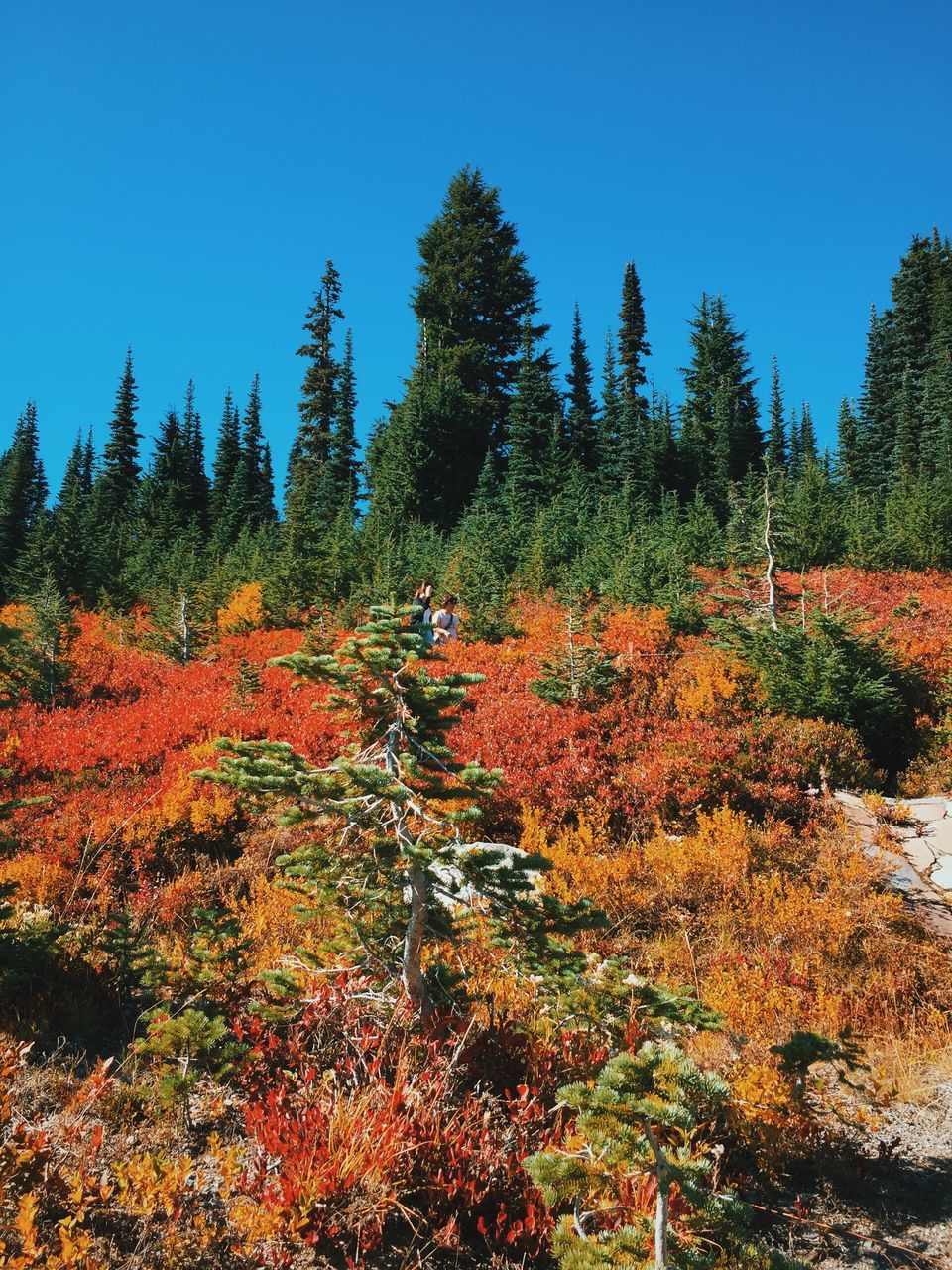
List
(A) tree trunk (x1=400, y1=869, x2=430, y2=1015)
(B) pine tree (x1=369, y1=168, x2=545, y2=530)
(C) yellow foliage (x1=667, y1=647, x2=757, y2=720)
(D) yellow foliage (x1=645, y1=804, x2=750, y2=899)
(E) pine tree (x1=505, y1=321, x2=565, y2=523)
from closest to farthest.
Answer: (A) tree trunk (x1=400, y1=869, x2=430, y2=1015) < (D) yellow foliage (x1=645, y1=804, x2=750, y2=899) < (C) yellow foliage (x1=667, y1=647, x2=757, y2=720) < (E) pine tree (x1=505, y1=321, x2=565, y2=523) < (B) pine tree (x1=369, y1=168, x2=545, y2=530)

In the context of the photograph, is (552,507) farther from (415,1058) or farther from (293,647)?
(415,1058)

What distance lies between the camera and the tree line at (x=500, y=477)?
74.3ft

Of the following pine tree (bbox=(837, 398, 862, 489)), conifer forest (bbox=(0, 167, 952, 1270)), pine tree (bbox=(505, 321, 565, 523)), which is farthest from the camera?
pine tree (bbox=(837, 398, 862, 489))

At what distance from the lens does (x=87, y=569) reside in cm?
3009

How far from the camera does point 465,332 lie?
41719mm

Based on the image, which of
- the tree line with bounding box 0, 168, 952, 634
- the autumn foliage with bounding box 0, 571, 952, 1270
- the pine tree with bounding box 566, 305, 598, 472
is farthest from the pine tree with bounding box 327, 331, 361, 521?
the autumn foliage with bounding box 0, 571, 952, 1270

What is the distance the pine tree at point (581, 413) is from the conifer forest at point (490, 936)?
66.8ft

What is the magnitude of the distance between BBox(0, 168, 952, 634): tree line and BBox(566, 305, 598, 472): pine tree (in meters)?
0.15

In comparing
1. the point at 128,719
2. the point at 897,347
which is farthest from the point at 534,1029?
the point at 897,347

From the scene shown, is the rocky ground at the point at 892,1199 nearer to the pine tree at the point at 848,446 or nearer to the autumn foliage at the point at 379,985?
the autumn foliage at the point at 379,985

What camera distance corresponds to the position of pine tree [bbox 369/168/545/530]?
3444 cm

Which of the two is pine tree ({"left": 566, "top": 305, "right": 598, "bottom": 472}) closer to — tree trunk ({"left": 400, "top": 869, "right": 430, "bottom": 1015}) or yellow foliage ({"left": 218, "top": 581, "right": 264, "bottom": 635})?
yellow foliage ({"left": 218, "top": 581, "right": 264, "bottom": 635})

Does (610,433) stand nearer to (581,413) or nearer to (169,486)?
(581,413)

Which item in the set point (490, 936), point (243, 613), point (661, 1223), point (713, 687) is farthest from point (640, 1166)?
point (243, 613)
